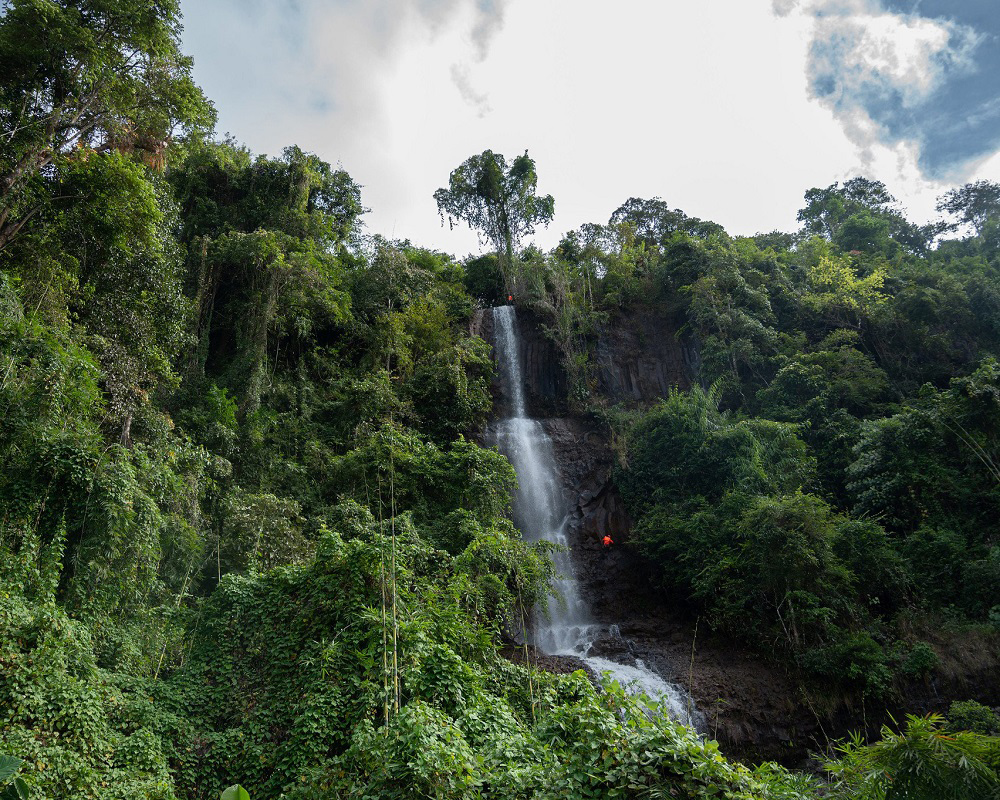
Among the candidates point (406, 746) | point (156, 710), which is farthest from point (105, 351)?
point (406, 746)

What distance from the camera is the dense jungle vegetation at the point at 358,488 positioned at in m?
5.11

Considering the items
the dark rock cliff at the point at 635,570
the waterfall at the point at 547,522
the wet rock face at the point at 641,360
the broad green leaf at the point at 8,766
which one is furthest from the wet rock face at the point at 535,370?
the broad green leaf at the point at 8,766

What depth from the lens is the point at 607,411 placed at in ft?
55.2

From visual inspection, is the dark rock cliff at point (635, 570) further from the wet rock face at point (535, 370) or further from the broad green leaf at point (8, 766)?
the broad green leaf at point (8, 766)

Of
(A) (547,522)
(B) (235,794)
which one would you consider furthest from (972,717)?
(B) (235,794)

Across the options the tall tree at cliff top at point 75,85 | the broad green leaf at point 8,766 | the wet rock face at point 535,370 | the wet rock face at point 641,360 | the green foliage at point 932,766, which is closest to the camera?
the broad green leaf at point 8,766

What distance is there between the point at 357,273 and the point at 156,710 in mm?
14001

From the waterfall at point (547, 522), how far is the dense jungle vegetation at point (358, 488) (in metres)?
1.42

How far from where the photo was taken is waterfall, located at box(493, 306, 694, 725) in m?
10.3

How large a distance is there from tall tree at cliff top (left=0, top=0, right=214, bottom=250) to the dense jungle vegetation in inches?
2.0

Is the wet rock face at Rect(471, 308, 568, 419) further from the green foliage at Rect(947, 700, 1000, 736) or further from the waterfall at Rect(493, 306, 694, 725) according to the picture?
the green foliage at Rect(947, 700, 1000, 736)

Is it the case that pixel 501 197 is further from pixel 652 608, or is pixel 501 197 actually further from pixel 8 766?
pixel 8 766

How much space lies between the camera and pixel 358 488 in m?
12.1

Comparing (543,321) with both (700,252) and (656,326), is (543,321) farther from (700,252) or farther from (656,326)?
(700,252)
